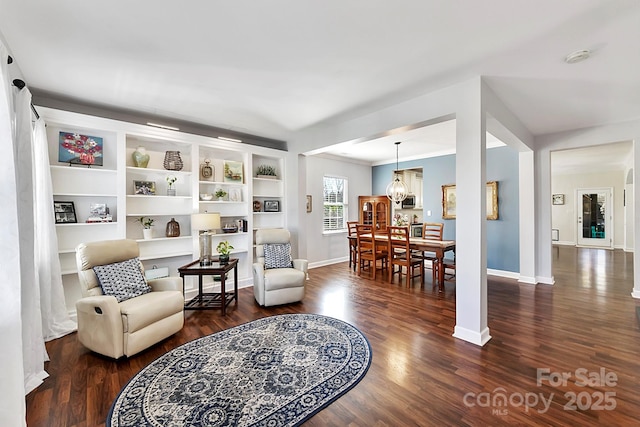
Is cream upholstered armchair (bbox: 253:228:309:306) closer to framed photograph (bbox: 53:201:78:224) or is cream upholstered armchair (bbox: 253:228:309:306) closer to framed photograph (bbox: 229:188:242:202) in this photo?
framed photograph (bbox: 229:188:242:202)

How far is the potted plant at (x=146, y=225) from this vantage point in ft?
12.0

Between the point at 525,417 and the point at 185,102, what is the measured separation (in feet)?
14.3

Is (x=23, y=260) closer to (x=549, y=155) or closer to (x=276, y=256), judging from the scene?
(x=276, y=256)

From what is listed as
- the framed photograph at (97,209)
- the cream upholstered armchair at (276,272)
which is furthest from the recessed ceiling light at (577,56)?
the framed photograph at (97,209)

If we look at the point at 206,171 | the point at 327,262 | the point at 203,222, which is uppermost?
the point at 206,171

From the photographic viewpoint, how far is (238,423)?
161cm

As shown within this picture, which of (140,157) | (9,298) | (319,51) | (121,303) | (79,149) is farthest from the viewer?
(140,157)

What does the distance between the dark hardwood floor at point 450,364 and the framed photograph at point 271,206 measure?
5.53ft

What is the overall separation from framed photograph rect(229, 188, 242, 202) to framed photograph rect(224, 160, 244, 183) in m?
0.19

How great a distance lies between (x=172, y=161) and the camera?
388 cm

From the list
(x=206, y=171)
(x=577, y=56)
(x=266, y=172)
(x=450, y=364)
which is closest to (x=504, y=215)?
(x=577, y=56)

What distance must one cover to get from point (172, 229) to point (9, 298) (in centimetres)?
248

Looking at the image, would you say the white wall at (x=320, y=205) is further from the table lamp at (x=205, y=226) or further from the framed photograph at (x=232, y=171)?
the table lamp at (x=205, y=226)

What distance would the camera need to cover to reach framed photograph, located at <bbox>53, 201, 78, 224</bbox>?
3.08 meters
